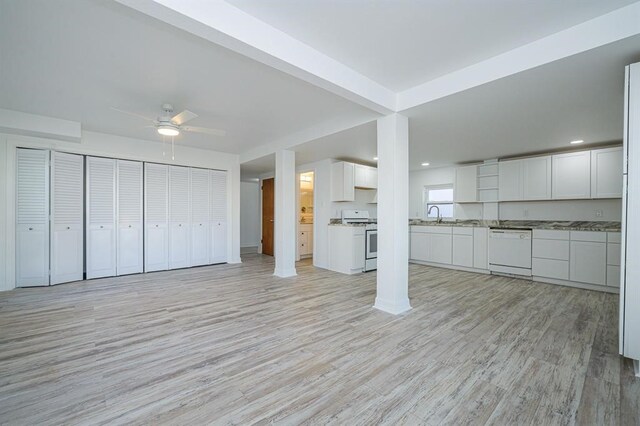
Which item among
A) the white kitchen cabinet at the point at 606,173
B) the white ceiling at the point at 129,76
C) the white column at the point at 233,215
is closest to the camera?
the white ceiling at the point at 129,76

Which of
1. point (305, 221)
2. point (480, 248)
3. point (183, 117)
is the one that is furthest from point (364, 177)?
point (183, 117)

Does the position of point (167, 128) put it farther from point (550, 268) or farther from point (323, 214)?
point (550, 268)

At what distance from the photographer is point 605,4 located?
1784mm

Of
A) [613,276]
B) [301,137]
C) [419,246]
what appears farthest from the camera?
[419,246]

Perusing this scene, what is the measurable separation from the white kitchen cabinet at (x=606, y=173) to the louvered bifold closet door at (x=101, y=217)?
326 inches

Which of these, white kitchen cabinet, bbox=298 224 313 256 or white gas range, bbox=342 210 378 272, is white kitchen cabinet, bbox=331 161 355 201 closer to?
white gas range, bbox=342 210 378 272

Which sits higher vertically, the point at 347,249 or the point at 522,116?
the point at 522,116

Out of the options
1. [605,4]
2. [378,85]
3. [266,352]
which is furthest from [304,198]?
[605,4]

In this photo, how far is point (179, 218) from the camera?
554 cm

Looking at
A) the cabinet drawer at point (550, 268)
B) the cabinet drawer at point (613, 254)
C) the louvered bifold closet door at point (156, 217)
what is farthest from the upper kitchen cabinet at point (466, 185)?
the louvered bifold closet door at point (156, 217)

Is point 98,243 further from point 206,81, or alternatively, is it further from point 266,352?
point 266,352

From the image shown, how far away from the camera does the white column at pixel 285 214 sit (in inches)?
199

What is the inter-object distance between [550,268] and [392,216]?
346 cm

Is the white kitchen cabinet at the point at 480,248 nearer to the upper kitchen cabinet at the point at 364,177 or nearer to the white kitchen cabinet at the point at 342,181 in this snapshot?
the upper kitchen cabinet at the point at 364,177
